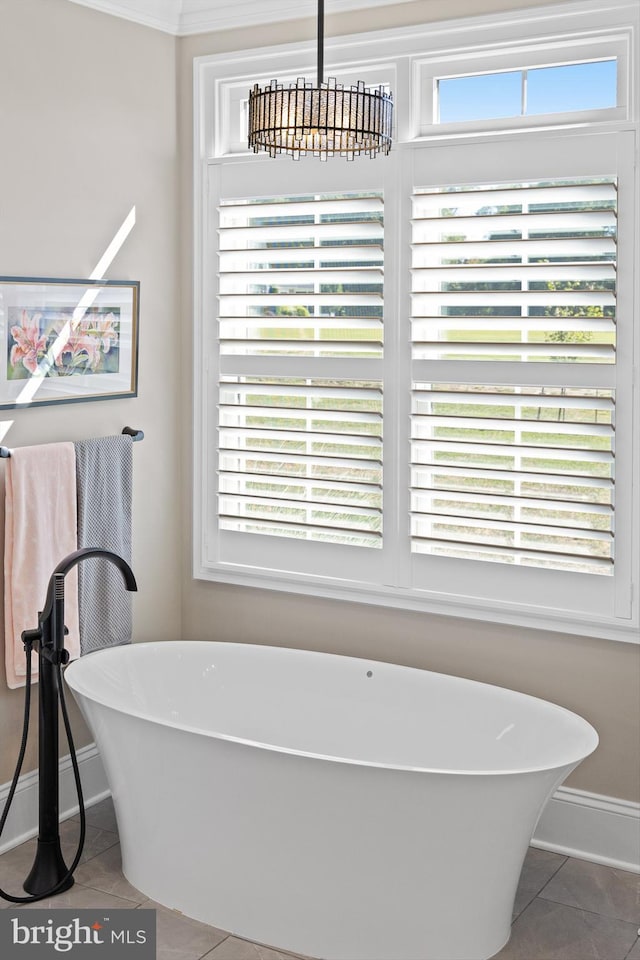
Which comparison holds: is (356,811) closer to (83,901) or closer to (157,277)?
(83,901)

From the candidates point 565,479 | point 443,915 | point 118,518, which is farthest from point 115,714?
point 565,479

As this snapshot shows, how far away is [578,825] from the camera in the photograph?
3.28 metres

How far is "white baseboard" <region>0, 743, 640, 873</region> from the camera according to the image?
3197 mm

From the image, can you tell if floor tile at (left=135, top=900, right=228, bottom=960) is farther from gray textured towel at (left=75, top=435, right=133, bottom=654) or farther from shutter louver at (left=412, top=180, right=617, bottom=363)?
shutter louver at (left=412, top=180, right=617, bottom=363)

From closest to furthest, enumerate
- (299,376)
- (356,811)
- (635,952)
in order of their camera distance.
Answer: (356,811), (635,952), (299,376)

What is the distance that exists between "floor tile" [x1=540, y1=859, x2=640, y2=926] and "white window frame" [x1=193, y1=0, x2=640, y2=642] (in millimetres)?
758

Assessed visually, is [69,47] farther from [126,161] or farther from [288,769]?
[288,769]

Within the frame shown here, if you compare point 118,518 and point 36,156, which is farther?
point 118,518

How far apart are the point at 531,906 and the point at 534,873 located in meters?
0.20

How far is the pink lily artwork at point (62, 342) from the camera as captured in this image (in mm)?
3186

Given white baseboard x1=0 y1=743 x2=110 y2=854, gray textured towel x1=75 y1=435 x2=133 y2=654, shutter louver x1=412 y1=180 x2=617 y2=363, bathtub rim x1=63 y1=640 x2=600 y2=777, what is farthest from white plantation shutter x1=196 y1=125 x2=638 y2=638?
white baseboard x1=0 y1=743 x2=110 y2=854

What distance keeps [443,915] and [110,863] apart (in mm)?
1149

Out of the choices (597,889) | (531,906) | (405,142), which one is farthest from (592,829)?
(405,142)

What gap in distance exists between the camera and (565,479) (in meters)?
3.15
